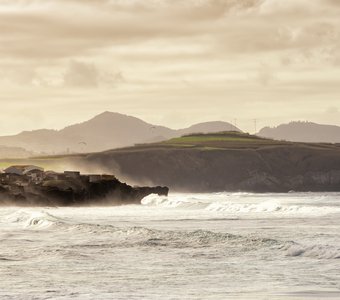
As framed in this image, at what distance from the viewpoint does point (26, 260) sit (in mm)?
29734

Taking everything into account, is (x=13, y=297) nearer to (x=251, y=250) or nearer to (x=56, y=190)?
(x=251, y=250)

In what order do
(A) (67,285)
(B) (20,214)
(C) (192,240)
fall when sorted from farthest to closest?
(B) (20,214) → (C) (192,240) → (A) (67,285)

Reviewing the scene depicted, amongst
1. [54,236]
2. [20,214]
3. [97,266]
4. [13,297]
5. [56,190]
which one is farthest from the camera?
[56,190]

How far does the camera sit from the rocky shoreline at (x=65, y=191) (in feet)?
357

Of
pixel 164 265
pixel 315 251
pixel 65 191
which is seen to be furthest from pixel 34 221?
pixel 65 191

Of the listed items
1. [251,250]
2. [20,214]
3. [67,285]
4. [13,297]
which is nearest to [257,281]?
[67,285]

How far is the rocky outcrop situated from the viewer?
108938 millimetres

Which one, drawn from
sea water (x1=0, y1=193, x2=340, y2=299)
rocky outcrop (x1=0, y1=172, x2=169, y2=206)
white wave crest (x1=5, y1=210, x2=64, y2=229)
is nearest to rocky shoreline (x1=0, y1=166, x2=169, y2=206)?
rocky outcrop (x1=0, y1=172, x2=169, y2=206)

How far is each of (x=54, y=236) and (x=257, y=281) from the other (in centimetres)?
1954

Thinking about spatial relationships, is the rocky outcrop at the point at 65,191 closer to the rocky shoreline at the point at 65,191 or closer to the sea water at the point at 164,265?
the rocky shoreline at the point at 65,191

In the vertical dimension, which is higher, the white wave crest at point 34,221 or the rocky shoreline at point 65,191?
the rocky shoreline at point 65,191

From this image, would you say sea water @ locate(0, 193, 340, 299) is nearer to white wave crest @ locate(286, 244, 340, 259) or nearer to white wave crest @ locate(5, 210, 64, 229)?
white wave crest @ locate(286, 244, 340, 259)

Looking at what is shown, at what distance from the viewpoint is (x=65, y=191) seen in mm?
114875

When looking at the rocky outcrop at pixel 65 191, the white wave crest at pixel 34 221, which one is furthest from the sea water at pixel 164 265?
the rocky outcrop at pixel 65 191
